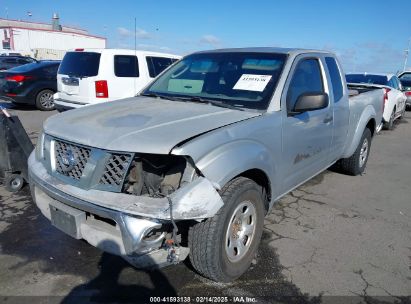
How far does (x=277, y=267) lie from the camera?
3.20m

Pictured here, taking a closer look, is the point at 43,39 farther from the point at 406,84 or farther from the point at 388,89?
the point at 388,89

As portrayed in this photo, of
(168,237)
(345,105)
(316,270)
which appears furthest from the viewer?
(345,105)

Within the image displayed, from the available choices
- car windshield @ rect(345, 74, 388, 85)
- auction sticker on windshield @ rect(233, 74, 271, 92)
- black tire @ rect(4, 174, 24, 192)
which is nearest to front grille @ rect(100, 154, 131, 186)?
auction sticker on windshield @ rect(233, 74, 271, 92)

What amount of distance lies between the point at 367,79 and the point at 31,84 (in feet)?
33.6

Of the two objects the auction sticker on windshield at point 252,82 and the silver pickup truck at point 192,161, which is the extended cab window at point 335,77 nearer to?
the silver pickup truck at point 192,161

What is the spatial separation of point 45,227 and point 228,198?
228cm

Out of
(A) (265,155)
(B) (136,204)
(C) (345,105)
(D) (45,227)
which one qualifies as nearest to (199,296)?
(B) (136,204)

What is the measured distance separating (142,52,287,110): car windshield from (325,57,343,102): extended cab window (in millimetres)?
1100

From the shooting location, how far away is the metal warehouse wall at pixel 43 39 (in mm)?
55719

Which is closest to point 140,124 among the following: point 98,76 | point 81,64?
point 98,76

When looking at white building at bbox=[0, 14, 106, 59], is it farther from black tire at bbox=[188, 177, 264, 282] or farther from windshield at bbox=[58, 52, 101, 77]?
black tire at bbox=[188, 177, 264, 282]

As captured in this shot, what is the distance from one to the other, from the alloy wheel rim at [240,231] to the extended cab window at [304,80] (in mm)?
1094

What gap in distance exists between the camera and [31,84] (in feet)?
36.2

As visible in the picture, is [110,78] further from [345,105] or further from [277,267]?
[277,267]
